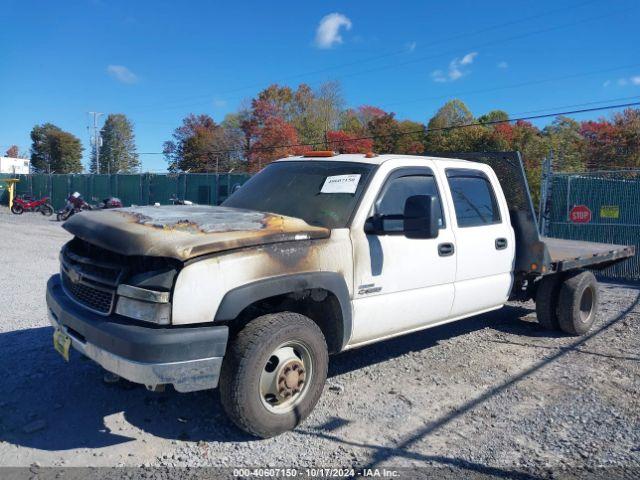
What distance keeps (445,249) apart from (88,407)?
3.06 metres

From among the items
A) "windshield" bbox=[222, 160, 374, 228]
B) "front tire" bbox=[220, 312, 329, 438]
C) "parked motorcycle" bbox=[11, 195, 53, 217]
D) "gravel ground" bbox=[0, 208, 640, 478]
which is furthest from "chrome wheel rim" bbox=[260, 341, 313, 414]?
"parked motorcycle" bbox=[11, 195, 53, 217]

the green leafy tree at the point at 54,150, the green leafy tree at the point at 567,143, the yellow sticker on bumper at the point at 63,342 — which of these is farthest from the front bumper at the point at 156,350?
the green leafy tree at the point at 54,150

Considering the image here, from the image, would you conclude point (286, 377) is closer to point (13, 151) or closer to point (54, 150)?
point (54, 150)

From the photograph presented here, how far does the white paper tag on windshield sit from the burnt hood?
0.50 m

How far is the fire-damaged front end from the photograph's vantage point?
300 centimetres

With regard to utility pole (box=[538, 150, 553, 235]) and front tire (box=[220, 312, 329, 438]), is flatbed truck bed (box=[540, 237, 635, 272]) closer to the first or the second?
front tire (box=[220, 312, 329, 438])

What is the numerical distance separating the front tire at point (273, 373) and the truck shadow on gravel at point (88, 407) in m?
0.24

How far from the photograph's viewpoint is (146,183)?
997 inches

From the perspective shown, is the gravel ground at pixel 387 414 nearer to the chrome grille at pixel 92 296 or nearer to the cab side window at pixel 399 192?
the chrome grille at pixel 92 296

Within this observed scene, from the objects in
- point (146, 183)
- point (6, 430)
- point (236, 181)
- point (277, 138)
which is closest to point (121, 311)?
point (6, 430)

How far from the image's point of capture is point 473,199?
5133mm

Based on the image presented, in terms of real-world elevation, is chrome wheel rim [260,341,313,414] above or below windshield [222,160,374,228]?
below

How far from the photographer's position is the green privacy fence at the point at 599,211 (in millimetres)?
10617

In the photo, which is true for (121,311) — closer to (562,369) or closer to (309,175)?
(309,175)
